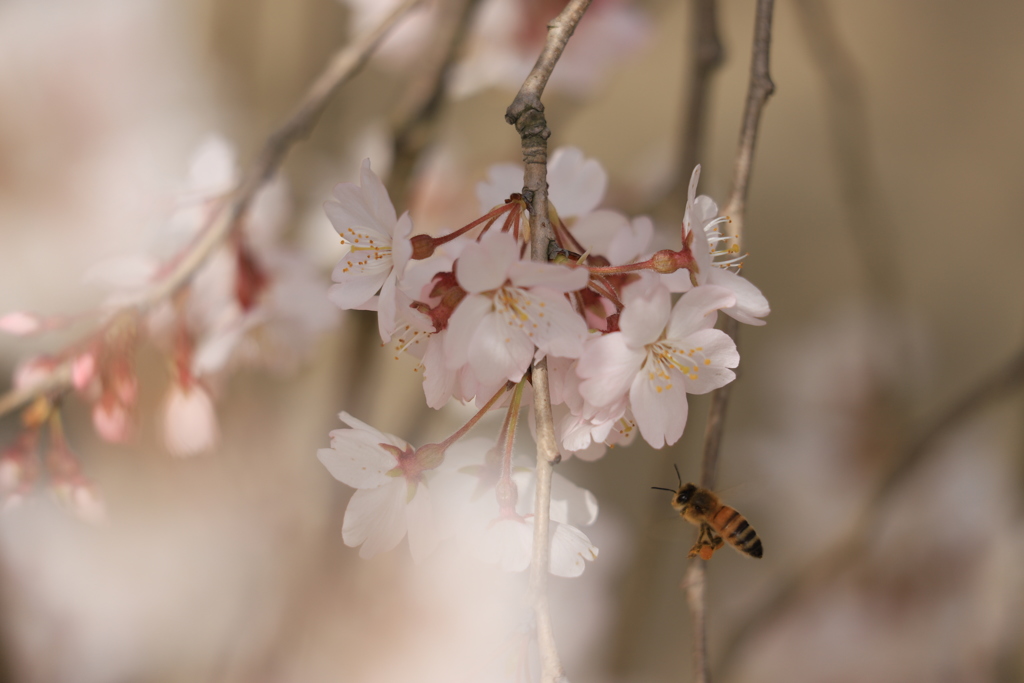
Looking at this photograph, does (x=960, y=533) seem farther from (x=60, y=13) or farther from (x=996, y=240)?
(x=60, y=13)

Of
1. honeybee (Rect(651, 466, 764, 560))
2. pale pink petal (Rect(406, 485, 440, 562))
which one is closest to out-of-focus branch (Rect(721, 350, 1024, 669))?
honeybee (Rect(651, 466, 764, 560))

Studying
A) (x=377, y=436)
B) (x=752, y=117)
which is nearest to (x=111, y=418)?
(x=377, y=436)

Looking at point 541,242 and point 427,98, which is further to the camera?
point 427,98

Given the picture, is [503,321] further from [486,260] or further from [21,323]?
[21,323]

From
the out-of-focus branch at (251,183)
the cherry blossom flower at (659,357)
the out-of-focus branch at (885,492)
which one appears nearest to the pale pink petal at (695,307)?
the cherry blossom flower at (659,357)

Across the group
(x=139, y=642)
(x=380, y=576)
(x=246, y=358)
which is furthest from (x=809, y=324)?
(x=139, y=642)
